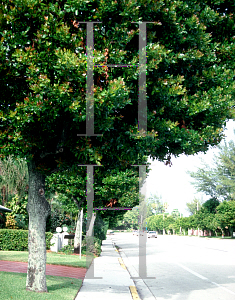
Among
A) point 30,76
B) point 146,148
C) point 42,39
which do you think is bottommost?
point 146,148

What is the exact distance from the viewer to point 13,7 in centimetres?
651

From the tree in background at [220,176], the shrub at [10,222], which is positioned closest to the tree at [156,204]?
the tree in background at [220,176]

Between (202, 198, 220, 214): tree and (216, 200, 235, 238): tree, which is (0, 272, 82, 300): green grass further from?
(202, 198, 220, 214): tree

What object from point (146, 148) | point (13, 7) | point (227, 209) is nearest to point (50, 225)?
point (146, 148)

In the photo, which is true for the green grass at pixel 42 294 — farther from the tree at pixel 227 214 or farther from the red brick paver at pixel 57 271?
the tree at pixel 227 214

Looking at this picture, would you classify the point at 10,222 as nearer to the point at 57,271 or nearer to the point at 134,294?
the point at 57,271

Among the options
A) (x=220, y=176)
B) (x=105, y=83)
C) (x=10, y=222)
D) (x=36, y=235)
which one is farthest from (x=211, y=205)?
(x=105, y=83)

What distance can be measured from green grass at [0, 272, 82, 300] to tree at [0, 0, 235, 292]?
1.28 ft

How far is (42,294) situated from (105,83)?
493 centimetres

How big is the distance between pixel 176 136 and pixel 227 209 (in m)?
46.0

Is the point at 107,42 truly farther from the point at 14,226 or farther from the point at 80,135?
the point at 14,226

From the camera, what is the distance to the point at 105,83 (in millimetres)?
7211

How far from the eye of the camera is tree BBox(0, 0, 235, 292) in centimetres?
665

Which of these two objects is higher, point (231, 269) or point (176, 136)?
point (176, 136)
